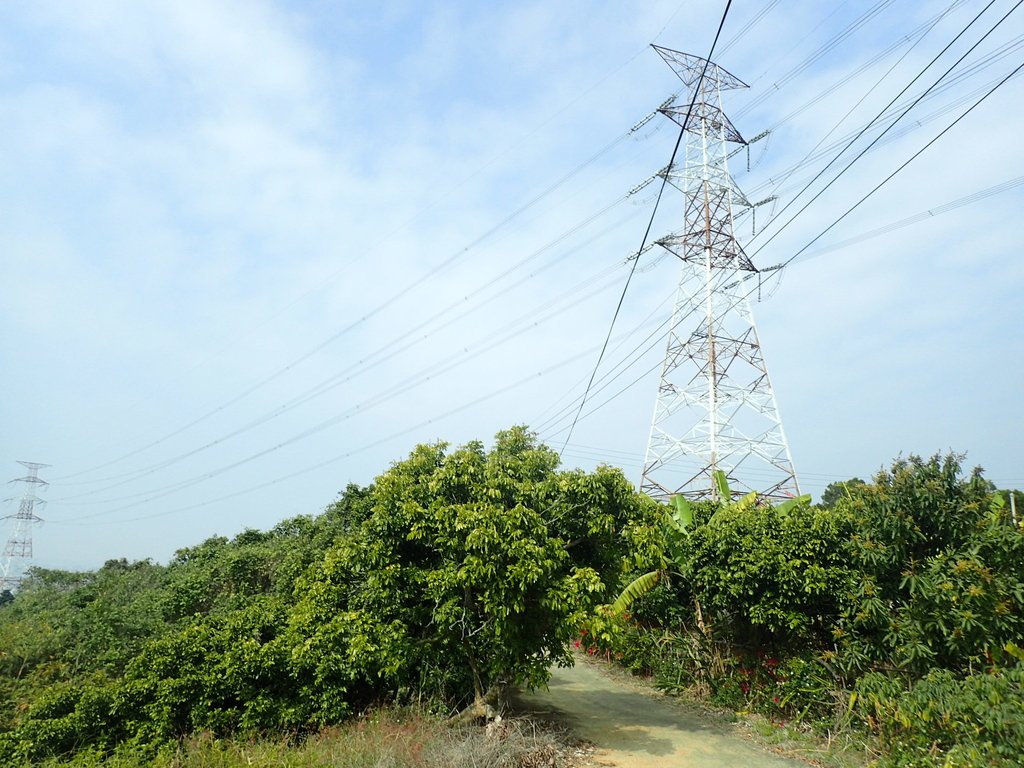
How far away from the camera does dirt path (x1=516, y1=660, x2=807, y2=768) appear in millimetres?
9398

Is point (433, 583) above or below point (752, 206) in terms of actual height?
below

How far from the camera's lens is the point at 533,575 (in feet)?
27.3

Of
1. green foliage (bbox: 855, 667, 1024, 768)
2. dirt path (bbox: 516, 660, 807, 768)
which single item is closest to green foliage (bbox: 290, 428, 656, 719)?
dirt path (bbox: 516, 660, 807, 768)

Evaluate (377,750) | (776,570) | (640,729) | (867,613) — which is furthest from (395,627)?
(867,613)

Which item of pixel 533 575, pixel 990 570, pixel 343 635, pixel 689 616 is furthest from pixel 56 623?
pixel 990 570

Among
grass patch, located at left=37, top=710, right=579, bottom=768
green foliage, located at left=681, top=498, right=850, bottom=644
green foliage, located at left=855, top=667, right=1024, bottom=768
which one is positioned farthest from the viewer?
green foliage, located at left=681, top=498, right=850, bottom=644

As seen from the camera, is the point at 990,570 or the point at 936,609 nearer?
the point at 990,570

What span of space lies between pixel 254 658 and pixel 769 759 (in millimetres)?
7767

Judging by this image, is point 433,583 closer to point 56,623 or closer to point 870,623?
point 870,623

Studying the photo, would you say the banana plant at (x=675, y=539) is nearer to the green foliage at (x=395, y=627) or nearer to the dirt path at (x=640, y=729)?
the dirt path at (x=640, y=729)

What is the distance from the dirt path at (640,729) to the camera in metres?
9.40

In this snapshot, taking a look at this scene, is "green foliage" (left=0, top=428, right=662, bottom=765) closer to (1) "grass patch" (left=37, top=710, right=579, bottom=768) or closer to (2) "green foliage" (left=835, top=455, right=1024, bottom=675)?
(1) "grass patch" (left=37, top=710, right=579, bottom=768)

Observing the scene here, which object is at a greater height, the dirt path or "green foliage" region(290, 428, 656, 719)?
"green foliage" region(290, 428, 656, 719)

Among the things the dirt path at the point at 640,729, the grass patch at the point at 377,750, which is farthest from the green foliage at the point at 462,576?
the dirt path at the point at 640,729
